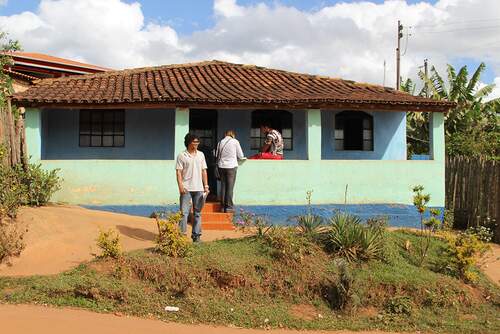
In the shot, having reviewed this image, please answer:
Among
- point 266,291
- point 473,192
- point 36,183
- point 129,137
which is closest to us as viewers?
point 266,291

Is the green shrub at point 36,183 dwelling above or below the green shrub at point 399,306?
above

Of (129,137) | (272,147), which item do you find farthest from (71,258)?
(129,137)

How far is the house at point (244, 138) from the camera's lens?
34.5 feet

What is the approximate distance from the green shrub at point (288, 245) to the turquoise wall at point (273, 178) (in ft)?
11.2

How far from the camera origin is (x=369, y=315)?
6.01 m

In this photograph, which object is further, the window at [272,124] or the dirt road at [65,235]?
the window at [272,124]

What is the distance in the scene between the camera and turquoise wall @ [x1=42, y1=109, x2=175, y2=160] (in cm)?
1236

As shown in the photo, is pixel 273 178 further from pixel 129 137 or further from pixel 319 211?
pixel 129 137

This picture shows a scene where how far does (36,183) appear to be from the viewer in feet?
30.8

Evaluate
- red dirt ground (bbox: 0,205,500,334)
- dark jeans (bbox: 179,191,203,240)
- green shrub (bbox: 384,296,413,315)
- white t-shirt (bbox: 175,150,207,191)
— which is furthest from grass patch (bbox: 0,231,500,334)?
white t-shirt (bbox: 175,150,207,191)

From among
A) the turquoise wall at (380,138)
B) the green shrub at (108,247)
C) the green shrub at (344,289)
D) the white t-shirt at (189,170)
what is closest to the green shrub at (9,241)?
the green shrub at (108,247)

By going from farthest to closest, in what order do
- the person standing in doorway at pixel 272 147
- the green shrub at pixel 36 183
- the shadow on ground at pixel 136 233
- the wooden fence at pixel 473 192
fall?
the person standing in doorway at pixel 272 147, the wooden fence at pixel 473 192, the green shrub at pixel 36 183, the shadow on ground at pixel 136 233

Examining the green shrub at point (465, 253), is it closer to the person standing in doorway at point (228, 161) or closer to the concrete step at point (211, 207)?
the person standing in doorway at point (228, 161)

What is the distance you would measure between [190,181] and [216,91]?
436cm
